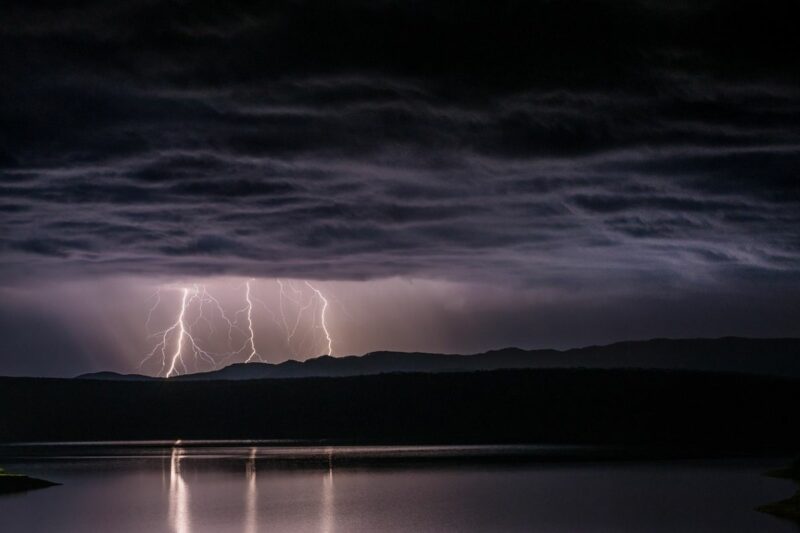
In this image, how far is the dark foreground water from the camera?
48812 millimetres

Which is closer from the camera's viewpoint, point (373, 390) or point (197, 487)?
point (197, 487)

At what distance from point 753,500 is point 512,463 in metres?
33.6

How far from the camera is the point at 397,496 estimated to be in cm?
6125

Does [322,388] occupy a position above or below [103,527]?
above

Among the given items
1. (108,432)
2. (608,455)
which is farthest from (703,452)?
(108,432)

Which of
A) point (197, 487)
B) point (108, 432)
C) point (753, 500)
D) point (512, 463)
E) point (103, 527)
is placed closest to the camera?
point (103, 527)

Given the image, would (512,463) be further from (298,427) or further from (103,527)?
(298,427)

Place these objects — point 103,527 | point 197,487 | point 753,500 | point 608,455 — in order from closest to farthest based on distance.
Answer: point 103,527, point 753,500, point 197,487, point 608,455

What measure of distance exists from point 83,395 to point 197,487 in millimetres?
109464

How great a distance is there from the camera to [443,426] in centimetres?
15338

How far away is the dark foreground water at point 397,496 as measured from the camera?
4881cm

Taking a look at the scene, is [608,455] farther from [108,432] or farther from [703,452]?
[108,432]

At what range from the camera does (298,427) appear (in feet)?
553

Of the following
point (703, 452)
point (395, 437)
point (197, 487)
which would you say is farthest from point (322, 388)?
point (197, 487)
